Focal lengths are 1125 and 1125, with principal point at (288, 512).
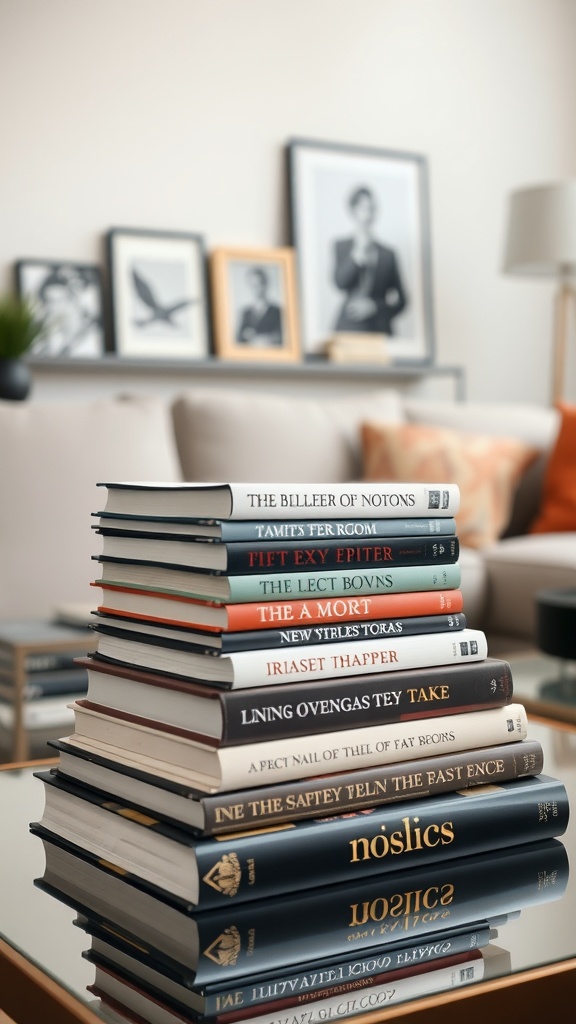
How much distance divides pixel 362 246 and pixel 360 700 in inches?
147

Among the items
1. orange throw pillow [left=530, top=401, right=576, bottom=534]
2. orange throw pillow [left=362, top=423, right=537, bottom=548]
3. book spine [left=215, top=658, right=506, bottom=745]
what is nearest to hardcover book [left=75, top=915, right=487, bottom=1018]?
book spine [left=215, top=658, right=506, bottom=745]

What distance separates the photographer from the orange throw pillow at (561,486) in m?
3.22

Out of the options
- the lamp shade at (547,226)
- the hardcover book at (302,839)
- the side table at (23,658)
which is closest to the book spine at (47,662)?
the side table at (23,658)

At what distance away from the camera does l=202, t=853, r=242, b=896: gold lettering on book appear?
1.90 feet

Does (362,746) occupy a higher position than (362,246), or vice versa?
(362,246)

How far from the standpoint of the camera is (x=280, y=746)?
24.4 inches

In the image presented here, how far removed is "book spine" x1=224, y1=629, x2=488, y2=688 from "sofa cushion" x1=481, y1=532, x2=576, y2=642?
2.02 meters

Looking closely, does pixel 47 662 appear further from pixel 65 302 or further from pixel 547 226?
pixel 547 226

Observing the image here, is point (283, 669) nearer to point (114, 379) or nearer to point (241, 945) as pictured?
point (241, 945)

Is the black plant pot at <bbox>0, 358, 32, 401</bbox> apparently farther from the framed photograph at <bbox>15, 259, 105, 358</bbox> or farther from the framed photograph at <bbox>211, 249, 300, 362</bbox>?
the framed photograph at <bbox>211, 249, 300, 362</bbox>

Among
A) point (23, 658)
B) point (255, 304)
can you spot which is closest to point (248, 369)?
point (255, 304)

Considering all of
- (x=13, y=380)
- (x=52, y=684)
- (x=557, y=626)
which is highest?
(x=13, y=380)

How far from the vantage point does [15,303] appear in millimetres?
3227

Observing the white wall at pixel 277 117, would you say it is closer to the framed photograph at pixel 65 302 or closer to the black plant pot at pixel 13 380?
the framed photograph at pixel 65 302
